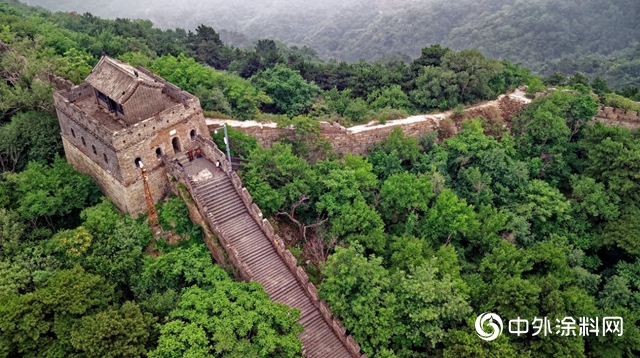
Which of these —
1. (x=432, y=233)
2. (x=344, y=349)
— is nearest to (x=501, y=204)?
(x=432, y=233)

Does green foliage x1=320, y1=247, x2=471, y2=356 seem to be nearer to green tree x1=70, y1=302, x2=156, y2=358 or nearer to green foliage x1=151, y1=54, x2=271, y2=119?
green tree x1=70, y1=302, x2=156, y2=358

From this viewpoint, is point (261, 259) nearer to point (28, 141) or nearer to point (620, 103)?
point (28, 141)

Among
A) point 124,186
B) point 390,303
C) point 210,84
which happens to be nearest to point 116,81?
point 124,186

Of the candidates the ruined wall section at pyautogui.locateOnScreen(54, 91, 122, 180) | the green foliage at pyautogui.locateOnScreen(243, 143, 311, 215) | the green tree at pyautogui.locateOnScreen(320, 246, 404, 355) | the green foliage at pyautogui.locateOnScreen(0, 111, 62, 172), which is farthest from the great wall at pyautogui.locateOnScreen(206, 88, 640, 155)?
the green tree at pyautogui.locateOnScreen(320, 246, 404, 355)

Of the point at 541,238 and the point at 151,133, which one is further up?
the point at 151,133

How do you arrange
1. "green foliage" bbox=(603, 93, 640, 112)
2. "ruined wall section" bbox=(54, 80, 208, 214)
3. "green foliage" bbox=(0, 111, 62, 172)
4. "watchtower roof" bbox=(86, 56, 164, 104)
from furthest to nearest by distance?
"green foliage" bbox=(603, 93, 640, 112)
"green foliage" bbox=(0, 111, 62, 172)
"watchtower roof" bbox=(86, 56, 164, 104)
"ruined wall section" bbox=(54, 80, 208, 214)

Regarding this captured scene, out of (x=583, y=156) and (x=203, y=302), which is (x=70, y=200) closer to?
(x=203, y=302)

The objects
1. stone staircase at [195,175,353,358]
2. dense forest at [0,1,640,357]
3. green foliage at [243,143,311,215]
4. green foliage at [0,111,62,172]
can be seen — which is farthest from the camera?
green foliage at [0,111,62,172]

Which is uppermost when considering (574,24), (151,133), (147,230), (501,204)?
(151,133)
